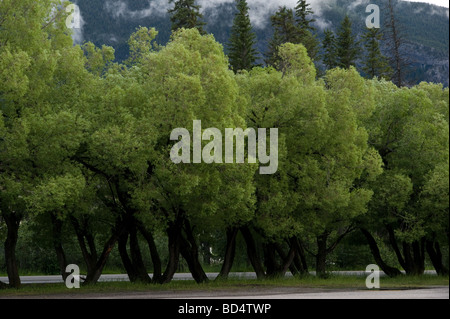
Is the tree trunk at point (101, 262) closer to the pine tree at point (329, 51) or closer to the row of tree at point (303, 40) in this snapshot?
the row of tree at point (303, 40)

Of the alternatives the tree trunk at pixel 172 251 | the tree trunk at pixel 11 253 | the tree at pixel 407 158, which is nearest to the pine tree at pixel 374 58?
the tree at pixel 407 158

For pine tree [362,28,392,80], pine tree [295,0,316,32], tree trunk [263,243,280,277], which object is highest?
pine tree [295,0,316,32]

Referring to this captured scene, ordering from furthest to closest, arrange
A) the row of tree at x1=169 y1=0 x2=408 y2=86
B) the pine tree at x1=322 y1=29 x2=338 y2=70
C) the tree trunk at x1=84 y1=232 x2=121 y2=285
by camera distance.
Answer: the pine tree at x1=322 y1=29 x2=338 y2=70
the row of tree at x1=169 y1=0 x2=408 y2=86
the tree trunk at x1=84 y1=232 x2=121 y2=285

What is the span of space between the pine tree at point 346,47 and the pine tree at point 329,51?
122 cm

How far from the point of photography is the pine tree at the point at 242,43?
68812mm

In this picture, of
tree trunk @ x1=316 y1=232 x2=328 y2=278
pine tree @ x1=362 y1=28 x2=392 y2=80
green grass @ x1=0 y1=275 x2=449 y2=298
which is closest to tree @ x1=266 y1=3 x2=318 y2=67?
pine tree @ x1=362 y1=28 x2=392 y2=80

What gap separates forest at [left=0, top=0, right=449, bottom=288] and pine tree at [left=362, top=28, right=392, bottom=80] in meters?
30.4

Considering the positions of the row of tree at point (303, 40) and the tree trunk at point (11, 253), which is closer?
the tree trunk at point (11, 253)

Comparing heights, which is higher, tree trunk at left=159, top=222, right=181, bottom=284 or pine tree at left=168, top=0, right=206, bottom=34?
pine tree at left=168, top=0, right=206, bottom=34

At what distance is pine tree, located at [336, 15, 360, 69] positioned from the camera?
7319 cm

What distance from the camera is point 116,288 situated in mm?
31453

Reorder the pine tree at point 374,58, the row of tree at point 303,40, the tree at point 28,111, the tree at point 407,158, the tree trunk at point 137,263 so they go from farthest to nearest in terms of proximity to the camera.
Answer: the pine tree at point 374,58
the row of tree at point 303,40
the tree at point 407,158
the tree trunk at point 137,263
the tree at point 28,111

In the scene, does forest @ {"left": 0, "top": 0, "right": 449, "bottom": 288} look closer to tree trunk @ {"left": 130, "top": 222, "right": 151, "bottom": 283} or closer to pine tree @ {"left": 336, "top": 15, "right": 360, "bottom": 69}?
tree trunk @ {"left": 130, "top": 222, "right": 151, "bottom": 283}
